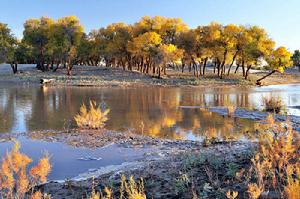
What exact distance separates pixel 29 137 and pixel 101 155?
13.0 feet

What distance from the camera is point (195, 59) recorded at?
7006cm

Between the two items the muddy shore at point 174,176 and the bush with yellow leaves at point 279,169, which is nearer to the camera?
the bush with yellow leaves at point 279,169

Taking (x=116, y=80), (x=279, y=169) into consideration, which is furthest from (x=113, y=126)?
(x=116, y=80)

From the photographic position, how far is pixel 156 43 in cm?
6544

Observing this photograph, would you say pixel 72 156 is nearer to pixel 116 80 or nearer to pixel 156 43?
pixel 116 80

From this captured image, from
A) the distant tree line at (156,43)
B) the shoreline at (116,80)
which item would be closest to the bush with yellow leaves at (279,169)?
the shoreline at (116,80)

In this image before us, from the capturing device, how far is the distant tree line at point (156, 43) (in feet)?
212

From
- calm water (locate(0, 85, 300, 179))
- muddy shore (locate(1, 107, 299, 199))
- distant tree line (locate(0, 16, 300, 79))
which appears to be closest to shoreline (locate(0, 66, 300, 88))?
distant tree line (locate(0, 16, 300, 79))

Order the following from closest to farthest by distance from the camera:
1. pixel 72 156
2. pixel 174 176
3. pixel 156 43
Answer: pixel 174 176
pixel 72 156
pixel 156 43

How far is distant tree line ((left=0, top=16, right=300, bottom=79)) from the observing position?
2539 inches

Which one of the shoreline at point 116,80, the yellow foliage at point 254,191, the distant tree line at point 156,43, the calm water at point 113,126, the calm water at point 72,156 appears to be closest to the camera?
the yellow foliage at point 254,191

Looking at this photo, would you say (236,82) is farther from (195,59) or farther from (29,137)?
(29,137)

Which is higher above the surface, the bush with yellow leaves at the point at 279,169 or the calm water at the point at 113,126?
the bush with yellow leaves at the point at 279,169

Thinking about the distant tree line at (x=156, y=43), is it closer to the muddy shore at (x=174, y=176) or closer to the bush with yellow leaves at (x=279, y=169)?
the muddy shore at (x=174, y=176)
